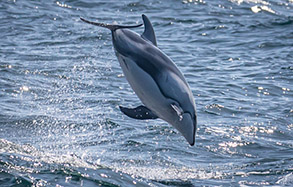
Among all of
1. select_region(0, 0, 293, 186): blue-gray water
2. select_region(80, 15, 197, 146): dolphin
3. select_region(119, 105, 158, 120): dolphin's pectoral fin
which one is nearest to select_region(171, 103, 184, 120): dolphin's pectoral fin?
select_region(80, 15, 197, 146): dolphin

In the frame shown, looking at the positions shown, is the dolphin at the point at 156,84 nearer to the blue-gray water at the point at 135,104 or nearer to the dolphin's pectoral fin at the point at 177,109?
the dolphin's pectoral fin at the point at 177,109

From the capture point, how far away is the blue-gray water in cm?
976

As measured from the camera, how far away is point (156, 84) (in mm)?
6441

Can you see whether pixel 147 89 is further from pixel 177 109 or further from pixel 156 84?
pixel 177 109

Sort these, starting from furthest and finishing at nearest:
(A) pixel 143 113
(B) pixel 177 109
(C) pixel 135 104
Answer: (C) pixel 135 104 < (A) pixel 143 113 < (B) pixel 177 109

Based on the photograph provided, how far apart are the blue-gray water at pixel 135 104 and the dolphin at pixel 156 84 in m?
2.50

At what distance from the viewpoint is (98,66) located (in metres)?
16.5

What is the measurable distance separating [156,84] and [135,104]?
7.12 m

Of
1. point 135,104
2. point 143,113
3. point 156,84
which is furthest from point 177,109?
point 135,104

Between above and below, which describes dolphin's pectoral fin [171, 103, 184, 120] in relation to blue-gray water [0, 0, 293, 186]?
above

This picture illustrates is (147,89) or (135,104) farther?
(135,104)

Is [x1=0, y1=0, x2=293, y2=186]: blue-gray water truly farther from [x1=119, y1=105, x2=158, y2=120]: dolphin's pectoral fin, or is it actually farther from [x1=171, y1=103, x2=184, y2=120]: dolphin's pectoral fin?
[x1=171, y1=103, x2=184, y2=120]: dolphin's pectoral fin

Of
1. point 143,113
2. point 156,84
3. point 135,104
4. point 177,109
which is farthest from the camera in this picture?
point 135,104

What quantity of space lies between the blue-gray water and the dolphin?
2.50m
